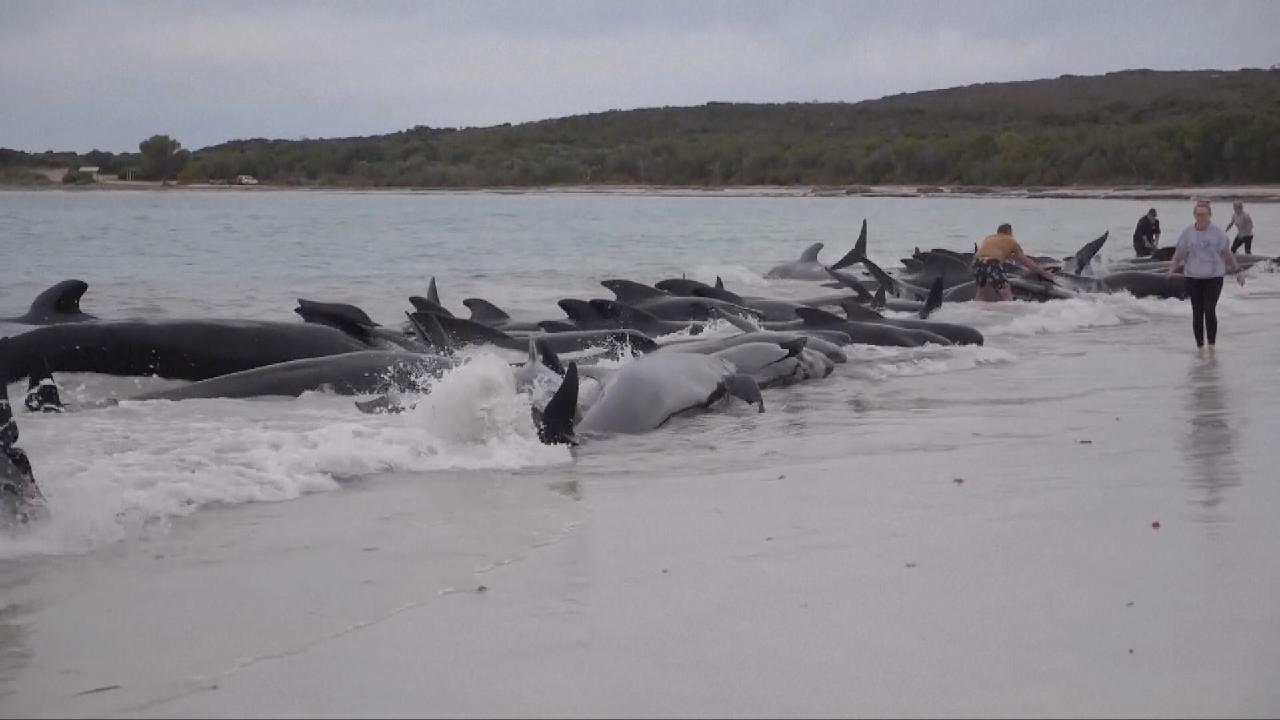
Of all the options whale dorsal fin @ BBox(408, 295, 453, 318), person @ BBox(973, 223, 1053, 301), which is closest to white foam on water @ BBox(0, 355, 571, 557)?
whale dorsal fin @ BBox(408, 295, 453, 318)

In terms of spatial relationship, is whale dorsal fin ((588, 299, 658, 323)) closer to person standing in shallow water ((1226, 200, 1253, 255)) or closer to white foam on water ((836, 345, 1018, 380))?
white foam on water ((836, 345, 1018, 380))

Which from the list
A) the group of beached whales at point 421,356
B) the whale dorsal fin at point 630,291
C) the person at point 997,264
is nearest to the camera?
the group of beached whales at point 421,356

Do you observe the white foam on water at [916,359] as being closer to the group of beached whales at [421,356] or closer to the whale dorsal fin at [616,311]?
the group of beached whales at [421,356]

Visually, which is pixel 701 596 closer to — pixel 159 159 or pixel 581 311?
pixel 581 311

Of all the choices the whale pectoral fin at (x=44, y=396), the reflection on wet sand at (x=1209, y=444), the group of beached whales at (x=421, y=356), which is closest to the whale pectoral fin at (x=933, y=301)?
the group of beached whales at (x=421, y=356)

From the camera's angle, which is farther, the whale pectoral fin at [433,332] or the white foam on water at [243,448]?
the whale pectoral fin at [433,332]

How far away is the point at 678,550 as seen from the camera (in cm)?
629

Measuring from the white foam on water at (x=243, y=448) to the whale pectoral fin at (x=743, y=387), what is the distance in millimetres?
1642

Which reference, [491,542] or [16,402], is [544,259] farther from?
[491,542]

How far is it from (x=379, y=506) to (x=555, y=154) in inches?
4899

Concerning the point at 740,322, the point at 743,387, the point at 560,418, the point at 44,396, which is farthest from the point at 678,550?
the point at 740,322

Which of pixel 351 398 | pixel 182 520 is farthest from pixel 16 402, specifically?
pixel 182 520

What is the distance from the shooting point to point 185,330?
444 inches

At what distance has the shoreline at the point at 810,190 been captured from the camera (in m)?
78.7
